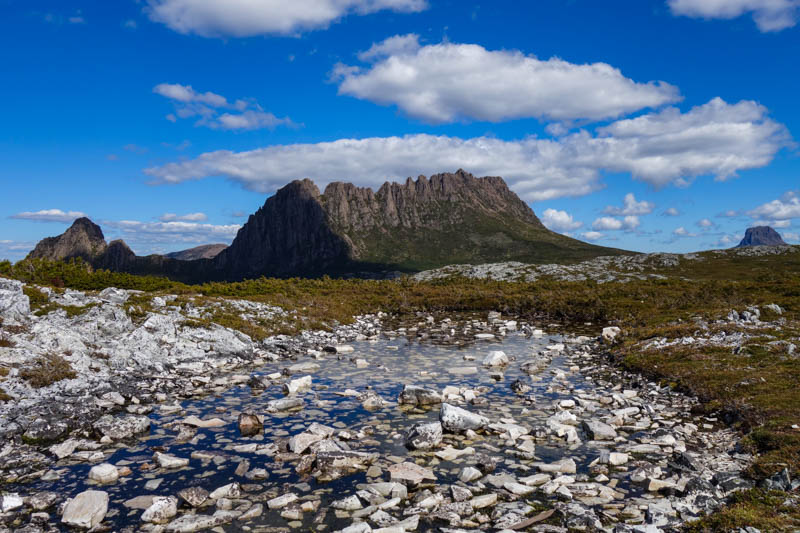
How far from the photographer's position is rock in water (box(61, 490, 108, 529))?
7.88m

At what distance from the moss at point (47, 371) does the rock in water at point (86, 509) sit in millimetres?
8555

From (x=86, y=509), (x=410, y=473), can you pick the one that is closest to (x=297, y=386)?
(x=410, y=473)

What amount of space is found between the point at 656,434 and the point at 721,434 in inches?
64.3

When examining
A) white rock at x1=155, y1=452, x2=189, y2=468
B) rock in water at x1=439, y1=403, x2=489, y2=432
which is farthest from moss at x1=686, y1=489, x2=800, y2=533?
white rock at x1=155, y1=452, x2=189, y2=468

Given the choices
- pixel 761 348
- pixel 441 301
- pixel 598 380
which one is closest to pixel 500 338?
pixel 598 380

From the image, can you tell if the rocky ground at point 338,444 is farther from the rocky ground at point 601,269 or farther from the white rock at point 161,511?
the rocky ground at point 601,269

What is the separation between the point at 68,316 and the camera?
2131 centimetres

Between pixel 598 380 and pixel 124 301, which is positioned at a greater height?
pixel 124 301

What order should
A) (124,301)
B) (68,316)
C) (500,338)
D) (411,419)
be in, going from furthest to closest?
(500,338)
(124,301)
(68,316)
(411,419)

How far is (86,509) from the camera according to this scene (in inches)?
320

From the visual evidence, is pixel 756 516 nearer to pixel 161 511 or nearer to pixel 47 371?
pixel 161 511

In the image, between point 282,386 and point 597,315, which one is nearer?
point 282,386

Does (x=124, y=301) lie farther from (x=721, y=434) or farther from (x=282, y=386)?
(x=721, y=434)

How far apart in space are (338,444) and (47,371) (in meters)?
11.4
